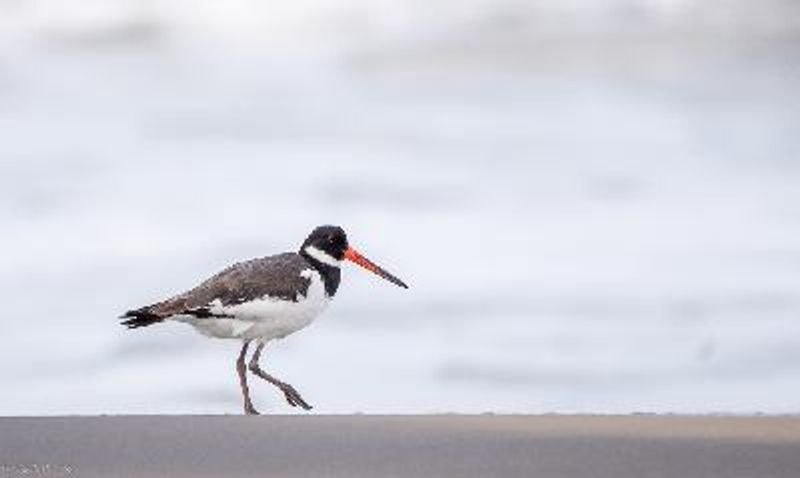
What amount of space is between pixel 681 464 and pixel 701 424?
245cm

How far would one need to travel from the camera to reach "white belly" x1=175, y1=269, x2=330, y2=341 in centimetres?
1691

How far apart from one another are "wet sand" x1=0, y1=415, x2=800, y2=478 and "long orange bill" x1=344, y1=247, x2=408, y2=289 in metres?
4.67

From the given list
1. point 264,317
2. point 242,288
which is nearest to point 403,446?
point 264,317

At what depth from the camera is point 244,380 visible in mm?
17266

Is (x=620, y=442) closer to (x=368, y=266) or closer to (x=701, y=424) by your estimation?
(x=701, y=424)

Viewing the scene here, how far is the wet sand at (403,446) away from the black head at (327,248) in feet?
13.4

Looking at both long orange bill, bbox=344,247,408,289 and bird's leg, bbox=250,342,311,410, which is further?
long orange bill, bbox=344,247,408,289

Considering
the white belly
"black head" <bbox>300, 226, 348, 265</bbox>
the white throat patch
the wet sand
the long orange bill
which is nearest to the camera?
the wet sand

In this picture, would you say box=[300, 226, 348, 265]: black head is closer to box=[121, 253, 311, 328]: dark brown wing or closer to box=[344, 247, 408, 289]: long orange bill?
box=[344, 247, 408, 289]: long orange bill

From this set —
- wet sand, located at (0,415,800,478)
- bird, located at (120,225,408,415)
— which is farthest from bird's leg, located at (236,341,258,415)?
wet sand, located at (0,415,800,478)

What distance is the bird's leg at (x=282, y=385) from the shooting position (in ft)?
57.4

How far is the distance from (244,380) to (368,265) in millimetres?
2578

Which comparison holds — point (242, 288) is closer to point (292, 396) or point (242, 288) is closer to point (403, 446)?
point (292, 396)

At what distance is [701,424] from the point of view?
13875mm
